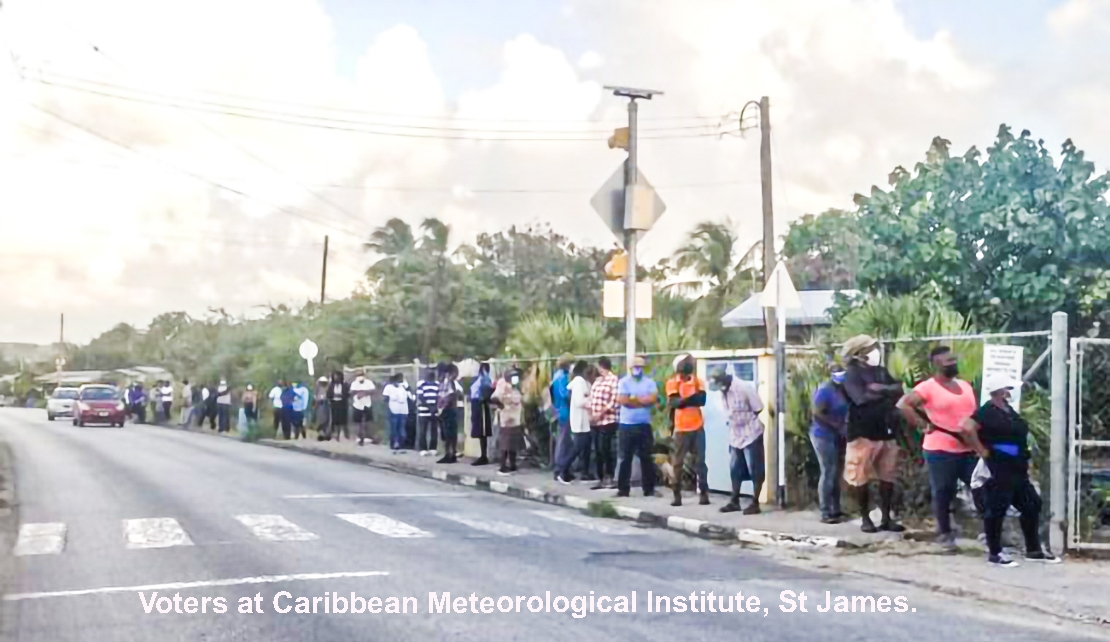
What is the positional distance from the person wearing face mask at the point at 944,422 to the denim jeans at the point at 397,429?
52.0ft

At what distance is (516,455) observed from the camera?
21266 mm

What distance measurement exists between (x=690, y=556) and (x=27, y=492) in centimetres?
1065

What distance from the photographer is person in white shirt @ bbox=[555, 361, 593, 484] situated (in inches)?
719

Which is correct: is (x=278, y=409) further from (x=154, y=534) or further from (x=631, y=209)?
(x=154, y=534)

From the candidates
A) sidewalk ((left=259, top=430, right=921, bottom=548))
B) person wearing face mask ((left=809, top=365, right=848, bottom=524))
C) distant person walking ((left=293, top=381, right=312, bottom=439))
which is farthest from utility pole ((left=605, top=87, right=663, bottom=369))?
distant person walking ((left=293, top=381, right=312, bottom=439))

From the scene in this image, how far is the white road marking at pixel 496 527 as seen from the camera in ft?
43.6

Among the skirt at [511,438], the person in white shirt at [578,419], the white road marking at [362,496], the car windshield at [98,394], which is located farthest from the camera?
the car windshield at [98,394]

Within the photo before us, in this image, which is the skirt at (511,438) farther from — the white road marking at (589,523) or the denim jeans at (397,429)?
the denim jeans at (397,429)

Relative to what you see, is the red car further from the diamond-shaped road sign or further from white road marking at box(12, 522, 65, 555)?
white road marking at box(12, 522, 65, 555)

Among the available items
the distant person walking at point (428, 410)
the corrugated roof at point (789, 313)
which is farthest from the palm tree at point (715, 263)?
the distant person walking at point (428, 410)

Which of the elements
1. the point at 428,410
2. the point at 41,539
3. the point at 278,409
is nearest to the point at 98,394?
the point at 278,409

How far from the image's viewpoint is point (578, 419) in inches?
719

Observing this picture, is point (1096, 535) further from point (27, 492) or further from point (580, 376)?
point (27, 492)

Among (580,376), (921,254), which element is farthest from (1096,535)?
(921,254)
